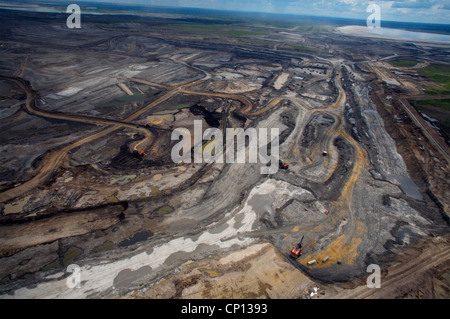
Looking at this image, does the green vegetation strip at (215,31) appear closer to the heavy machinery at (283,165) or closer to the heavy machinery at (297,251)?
the heavy machinery at (283,165)

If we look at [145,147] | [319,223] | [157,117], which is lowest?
[319,223]

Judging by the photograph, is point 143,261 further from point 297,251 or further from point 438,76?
point 438,76

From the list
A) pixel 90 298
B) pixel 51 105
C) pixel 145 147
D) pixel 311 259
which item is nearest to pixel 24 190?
pixel 145 147

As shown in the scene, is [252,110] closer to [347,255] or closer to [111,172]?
[111,172]

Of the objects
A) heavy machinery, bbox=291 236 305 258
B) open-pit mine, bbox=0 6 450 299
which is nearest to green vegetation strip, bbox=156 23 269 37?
open-pit mine, bbox=0 6 450 299

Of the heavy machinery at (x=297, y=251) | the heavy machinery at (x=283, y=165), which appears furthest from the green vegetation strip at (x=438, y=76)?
the heavy machinery at (x=297, y=251)

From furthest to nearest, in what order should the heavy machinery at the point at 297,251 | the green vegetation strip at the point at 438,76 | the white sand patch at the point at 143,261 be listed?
the green vegetation strip at the point at 438,76 → the heavy machinery at the point at 297,251 → the white sand patch at the point at 143,261

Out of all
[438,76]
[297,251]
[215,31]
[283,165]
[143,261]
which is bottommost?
[143,261]

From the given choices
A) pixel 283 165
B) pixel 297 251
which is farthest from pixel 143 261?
pixel 283 165
